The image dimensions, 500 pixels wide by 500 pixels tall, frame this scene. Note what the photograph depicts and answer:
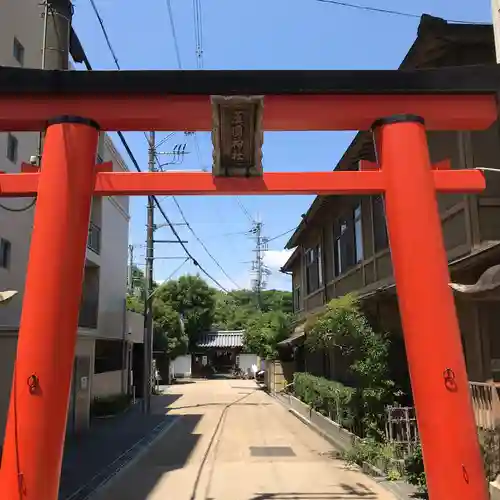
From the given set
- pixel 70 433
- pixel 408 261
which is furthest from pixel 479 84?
pixel 70 433

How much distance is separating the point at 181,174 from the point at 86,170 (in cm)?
93

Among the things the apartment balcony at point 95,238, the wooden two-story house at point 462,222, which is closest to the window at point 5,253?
the apartment balcony at point 95,238

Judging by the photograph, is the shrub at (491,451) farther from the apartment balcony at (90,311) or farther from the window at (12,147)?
the apartment balcony at (90,311)

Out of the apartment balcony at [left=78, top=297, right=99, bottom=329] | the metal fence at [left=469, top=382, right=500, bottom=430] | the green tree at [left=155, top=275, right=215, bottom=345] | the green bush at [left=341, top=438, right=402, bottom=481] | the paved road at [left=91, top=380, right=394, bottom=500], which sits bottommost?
the paved road at [left=91, top=380, right=394, bottom=500]

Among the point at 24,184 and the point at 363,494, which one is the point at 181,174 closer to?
the point at 24,184

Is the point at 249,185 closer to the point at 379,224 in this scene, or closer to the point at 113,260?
the point at 379,224

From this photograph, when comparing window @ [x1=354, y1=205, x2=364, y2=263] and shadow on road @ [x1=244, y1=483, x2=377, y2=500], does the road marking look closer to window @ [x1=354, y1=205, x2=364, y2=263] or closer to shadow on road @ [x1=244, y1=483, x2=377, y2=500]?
shadow on road @ [x1=244, y1=483, x2=377, y2=500]

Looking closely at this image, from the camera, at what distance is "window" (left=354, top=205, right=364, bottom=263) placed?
50.2 feet

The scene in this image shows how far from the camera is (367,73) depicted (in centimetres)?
548

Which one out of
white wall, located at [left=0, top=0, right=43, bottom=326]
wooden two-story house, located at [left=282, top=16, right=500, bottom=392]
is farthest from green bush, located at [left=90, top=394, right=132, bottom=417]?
wooden two-story house, located at [left=282, top=16, right=500, bottom=392]

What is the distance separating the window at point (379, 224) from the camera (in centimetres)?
1321

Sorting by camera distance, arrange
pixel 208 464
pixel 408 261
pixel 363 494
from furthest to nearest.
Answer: pixel 208 464 < pixel 363 494 < pixel 408 261

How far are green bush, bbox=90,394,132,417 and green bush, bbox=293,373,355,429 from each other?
7461 millimetres

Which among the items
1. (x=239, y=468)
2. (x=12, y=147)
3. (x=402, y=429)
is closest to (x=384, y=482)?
(x=402, y=429)
